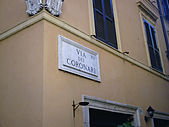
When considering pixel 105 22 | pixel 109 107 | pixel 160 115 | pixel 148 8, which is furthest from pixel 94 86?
pixel 148 8

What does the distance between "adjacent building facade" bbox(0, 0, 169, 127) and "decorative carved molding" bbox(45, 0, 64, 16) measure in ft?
0.07

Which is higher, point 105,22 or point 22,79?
point 105,22

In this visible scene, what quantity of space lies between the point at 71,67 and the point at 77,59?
1.02ft

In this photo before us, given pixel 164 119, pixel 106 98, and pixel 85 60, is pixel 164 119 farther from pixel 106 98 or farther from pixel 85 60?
pixel 85 60

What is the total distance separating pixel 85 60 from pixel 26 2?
5.69 ft

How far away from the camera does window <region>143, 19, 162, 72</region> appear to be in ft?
28.3

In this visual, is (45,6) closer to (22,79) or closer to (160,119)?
(22,79)

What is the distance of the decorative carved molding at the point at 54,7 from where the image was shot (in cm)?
492

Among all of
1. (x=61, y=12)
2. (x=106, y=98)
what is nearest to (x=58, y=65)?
(x=61, y=12)

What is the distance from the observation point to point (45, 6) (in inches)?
192

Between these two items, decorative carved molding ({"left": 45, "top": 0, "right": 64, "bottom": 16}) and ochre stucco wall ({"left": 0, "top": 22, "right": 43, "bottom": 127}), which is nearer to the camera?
ochre stucco wall ({"left": 0, "top": 22, "right": 43, "bottom": 127})

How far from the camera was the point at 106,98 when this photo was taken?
5.61m

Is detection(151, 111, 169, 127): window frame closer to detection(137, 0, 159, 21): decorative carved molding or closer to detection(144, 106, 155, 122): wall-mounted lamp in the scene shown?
detection(144, 106, 155, 122): wall-mounted lamp

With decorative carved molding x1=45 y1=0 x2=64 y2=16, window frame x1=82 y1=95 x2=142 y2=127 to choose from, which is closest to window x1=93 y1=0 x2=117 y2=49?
decorative carved molding x1=45 y1=0 x2=64 y2=16
